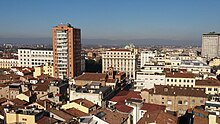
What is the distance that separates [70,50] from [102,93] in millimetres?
43899

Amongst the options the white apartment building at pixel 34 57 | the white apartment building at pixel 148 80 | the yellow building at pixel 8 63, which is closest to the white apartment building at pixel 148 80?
the white apartment building at pixel 148 80

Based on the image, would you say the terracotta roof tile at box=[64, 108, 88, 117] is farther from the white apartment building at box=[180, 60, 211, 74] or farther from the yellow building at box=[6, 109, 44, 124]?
the white apartment building at box=[180, 60, 211, 74]

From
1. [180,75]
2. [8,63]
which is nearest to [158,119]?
[180,75]

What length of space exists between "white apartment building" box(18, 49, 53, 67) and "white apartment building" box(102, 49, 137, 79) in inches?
1013

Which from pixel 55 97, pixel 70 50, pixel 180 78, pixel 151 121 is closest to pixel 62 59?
pixel 70 50

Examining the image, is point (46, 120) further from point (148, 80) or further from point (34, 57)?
point (34, 57)

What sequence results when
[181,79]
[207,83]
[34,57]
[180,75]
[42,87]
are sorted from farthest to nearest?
[34,57] → [180,75] → [181,79] → [42,87] → [207,83]

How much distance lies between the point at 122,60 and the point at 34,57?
40249mm

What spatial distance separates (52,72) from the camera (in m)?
87.5

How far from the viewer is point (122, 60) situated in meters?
102

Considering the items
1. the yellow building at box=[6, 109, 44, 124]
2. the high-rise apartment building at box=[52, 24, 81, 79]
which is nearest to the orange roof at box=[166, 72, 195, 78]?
the yellow building at box=[6, 109, 44, 124]

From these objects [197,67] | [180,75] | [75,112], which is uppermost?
[197,67]

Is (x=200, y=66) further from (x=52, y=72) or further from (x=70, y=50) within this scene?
(x=52, y=72)

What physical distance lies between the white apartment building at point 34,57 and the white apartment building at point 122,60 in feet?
84.4
